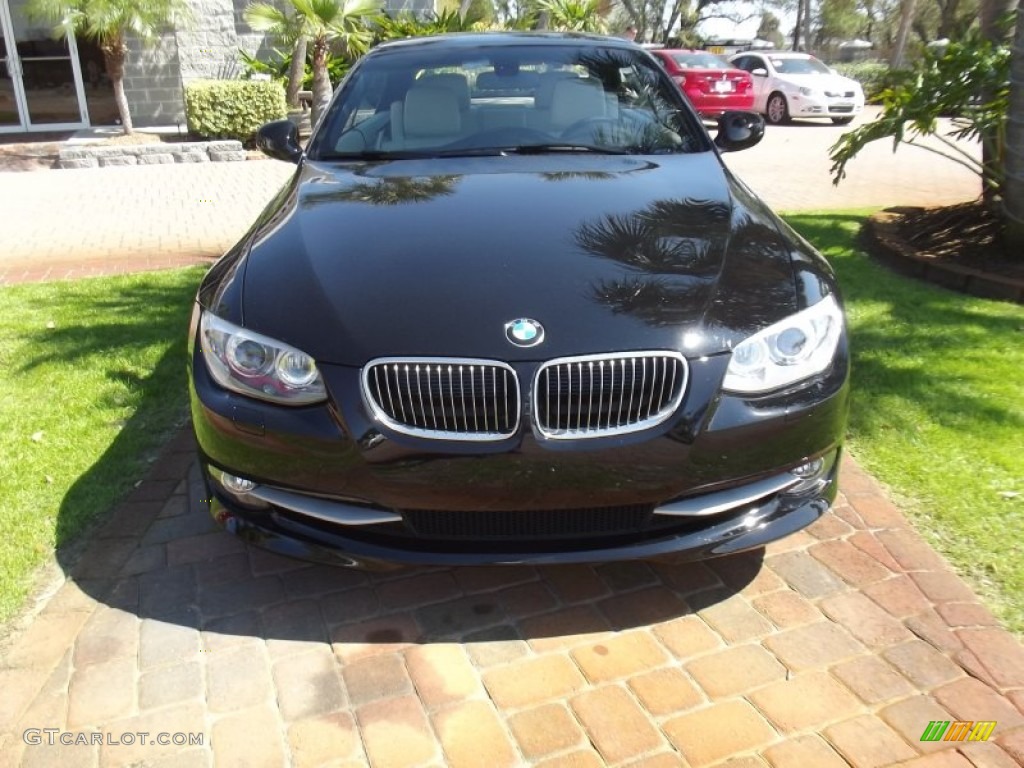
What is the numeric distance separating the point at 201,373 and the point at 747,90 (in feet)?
57.9

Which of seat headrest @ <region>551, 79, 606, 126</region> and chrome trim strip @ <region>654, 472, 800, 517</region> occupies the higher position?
seat headrest @ <region>551, 79, 606, 126</region>

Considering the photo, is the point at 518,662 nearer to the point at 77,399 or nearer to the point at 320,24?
the point at 77,399

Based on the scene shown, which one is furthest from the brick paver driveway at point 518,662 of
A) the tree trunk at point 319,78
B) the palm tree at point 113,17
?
the palm tree at point 113,17

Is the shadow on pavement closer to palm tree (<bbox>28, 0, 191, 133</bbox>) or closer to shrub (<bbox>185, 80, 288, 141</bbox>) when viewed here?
shrub (<bbox>185, 80, 288, 141</bbox>)

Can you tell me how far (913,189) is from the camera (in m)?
9.84

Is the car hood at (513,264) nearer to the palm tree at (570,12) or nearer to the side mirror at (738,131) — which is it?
the side mirror at (738,131)

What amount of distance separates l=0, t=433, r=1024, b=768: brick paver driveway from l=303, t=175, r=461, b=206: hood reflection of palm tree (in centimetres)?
130

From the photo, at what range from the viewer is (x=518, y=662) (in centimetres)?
255

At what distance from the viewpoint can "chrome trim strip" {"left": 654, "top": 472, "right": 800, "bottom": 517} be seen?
2.42 metres

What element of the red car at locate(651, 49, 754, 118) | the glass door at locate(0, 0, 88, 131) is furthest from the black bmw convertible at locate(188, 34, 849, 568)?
the red car at locate(651, 49, 754, 118)

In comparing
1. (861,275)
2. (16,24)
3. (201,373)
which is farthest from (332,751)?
(16,24)

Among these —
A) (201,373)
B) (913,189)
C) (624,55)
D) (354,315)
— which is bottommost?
(913,189)

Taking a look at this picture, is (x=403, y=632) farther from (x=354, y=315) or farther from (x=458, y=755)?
(x=354, y=315)

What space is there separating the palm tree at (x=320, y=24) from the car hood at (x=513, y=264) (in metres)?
9.92
